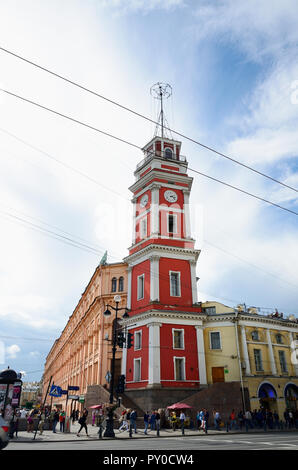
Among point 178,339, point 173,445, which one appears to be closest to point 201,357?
point 178,339

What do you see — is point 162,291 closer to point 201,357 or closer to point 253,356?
point 201,357

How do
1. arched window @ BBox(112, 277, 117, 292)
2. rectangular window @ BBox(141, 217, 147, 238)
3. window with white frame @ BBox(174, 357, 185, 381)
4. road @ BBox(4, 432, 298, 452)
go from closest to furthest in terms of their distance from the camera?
road @ BBox(4, 432, 298, 452), window with white frame @ BBox(174, 357, 185, 381), rectangular window @ BBox(141, 217, 147, 238), arched window @ BBox(112, 277, 117, 292)

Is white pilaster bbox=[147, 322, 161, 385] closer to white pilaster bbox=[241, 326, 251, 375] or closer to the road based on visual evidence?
white pilaster bbox=[241, 326, 251, 375]

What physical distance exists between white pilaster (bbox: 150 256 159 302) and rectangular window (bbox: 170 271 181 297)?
1642 millimetres

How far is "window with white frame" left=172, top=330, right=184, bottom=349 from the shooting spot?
31.0 meters

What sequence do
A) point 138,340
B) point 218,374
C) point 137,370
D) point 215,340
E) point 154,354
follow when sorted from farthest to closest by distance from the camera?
point 215,340 < point 218,374 < point 138,340 < point 137,370 < point 154,354

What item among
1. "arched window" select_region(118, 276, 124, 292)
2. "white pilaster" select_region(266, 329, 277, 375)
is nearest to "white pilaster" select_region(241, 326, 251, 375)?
"white pilaster" select_region(266, 329, 277, 375)

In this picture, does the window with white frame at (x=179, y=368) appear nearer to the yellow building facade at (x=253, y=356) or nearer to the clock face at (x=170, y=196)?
the yellow building facade at (x=253, y=356)

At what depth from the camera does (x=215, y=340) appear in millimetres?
33531

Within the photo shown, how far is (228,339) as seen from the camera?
33.3m

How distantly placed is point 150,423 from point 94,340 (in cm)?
1871

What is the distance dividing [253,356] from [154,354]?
416 inches

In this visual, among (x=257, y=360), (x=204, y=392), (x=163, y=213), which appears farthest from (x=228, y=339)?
(x=163, y=213)

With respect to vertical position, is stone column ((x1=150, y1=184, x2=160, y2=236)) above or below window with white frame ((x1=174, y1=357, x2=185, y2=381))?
above
